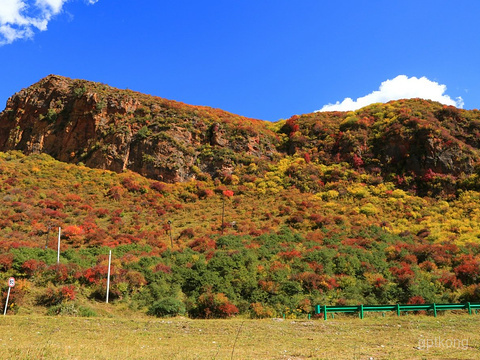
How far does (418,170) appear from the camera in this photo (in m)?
46.5

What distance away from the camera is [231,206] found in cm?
4212

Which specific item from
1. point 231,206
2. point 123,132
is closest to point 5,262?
point 231,206

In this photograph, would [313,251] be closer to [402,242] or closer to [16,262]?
[402,242]

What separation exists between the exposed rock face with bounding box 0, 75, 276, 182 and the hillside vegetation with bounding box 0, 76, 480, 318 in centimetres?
26

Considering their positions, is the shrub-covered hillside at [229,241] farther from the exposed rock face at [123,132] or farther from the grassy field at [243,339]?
the grassy field at [243,339]

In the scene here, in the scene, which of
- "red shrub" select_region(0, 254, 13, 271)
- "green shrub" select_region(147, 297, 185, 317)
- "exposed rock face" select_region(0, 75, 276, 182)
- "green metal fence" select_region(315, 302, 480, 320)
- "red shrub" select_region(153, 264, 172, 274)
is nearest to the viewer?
"green metal fence" select_region(315, 302, 480, 320)

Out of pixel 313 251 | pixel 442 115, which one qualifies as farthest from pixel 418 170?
pixel 313 251

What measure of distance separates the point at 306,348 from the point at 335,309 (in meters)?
6.99

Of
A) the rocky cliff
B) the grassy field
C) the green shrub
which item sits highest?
the rocky cliff

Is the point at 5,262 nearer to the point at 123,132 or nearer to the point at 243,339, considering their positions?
the point at 243,339

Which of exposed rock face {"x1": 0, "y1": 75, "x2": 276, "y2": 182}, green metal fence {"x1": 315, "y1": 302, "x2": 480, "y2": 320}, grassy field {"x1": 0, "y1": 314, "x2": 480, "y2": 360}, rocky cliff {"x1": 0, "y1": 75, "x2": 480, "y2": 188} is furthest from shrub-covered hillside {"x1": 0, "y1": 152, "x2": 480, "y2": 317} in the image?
grassy field {"x1": 0, "y1": 314, "x2": 480, "y2": 360}

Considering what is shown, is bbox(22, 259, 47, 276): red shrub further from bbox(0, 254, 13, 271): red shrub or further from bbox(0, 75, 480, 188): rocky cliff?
bbox(0, 75, 480, 188): rocky cliff

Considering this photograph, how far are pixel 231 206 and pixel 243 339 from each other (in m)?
30.1

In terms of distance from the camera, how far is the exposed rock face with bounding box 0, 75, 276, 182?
49.3 meters
